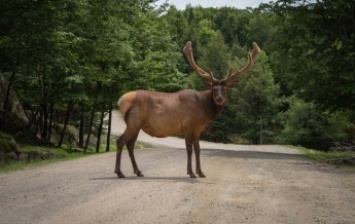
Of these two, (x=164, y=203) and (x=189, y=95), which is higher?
(x=189, y=95)

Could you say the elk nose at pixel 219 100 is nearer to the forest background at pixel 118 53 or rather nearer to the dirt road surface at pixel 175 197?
the dirt road surface at pixel 175 197

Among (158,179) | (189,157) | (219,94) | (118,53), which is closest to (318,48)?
(118,53)

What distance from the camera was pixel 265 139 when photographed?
64750 millimetres

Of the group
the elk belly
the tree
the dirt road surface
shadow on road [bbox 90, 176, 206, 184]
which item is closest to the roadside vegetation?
the tree

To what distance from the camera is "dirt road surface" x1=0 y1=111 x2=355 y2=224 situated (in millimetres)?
7320

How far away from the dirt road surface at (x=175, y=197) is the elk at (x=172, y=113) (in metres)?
0.83

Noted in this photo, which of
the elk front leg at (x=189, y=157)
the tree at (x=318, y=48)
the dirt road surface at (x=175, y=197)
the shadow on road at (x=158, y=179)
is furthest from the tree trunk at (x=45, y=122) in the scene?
the elk front leg at (x=189, y=157)

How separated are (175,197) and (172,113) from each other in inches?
128

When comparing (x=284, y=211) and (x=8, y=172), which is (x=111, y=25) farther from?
(x=284, y=211)

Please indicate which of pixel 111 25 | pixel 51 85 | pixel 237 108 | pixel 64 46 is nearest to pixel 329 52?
pixel 111 25

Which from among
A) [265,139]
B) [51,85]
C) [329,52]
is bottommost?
[265,139]

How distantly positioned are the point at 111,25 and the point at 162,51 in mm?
7116

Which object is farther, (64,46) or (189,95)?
(64,46)

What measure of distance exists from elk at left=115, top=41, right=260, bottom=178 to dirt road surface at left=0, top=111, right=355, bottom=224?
0.83 metres
